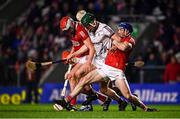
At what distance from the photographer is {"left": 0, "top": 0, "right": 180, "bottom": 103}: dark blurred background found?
31.9 metres

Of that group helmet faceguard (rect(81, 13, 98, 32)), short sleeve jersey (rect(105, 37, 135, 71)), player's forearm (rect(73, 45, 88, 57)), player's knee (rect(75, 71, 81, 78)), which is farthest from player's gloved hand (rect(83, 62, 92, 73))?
helmet faceguard (rect(81, 13, 98, 32))

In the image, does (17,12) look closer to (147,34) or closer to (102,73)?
(147,34)

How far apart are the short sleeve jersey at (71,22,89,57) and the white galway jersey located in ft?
0.89

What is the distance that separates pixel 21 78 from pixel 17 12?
22.6 ft

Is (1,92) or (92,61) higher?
(92,61)

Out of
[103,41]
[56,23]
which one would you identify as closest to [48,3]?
[56,23]

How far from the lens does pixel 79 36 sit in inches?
857

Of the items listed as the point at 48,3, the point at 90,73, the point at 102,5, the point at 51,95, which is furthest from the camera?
the point at 48,3

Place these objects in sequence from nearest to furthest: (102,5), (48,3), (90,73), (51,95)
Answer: (90,73), (51,95), (102,5), (48,3)

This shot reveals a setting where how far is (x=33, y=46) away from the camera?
35344 mm

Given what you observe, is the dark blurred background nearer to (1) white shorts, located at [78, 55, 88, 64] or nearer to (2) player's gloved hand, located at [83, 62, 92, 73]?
(1) white shorts, located at [78, 55, 88, 64]

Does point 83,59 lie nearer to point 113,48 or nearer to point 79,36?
point 79,36

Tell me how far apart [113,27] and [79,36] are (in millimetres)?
11943

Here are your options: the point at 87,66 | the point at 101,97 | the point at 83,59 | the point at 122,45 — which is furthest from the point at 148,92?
the point at 122,45
